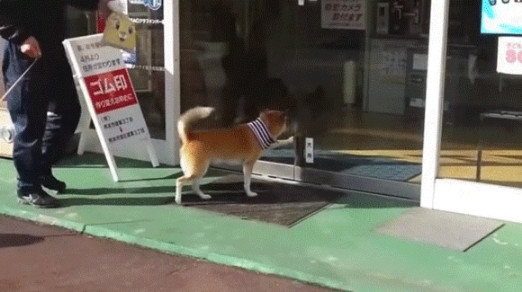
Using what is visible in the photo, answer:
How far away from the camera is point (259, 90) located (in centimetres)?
731

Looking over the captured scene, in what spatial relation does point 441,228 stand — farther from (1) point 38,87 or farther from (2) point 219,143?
(1) point 38,87

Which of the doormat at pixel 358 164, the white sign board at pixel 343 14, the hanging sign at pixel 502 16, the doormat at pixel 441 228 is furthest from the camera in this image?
the white sign board at pixel 343 14

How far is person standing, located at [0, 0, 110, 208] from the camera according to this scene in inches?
216

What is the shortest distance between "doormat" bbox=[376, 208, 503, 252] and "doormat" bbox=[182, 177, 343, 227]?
630mm

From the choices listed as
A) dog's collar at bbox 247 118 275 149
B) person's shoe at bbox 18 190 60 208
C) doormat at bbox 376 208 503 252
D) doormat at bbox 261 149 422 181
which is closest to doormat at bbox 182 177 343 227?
doormat at bbox 261 149 422 181

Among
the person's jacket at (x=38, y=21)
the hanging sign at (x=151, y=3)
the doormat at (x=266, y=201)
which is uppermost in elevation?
the hanging sign at (x=151, y=3)

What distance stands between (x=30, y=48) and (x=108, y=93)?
1212mm

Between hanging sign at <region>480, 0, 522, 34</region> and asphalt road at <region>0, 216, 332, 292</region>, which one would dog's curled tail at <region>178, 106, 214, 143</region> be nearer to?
asphalt road at <region>0, 216, 332, 292</region>

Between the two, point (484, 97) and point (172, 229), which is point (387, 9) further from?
point (172, 229)

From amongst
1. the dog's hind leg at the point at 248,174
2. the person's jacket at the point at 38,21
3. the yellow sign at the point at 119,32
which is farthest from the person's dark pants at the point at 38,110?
the dog's hind leg at the point at 248,174

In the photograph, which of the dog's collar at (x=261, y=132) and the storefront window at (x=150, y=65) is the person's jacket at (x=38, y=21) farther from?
the dog's collar at (x=261, y=132)

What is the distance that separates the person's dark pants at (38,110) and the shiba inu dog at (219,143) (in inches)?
35.3

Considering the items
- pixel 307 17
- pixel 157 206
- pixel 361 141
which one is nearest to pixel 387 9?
pixel 307 17

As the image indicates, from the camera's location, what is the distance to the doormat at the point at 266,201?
568cm
